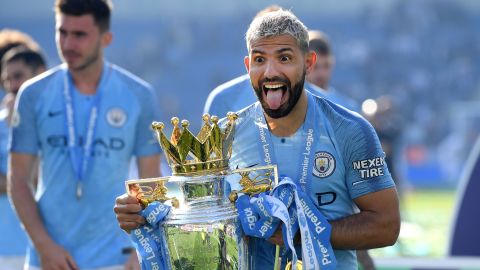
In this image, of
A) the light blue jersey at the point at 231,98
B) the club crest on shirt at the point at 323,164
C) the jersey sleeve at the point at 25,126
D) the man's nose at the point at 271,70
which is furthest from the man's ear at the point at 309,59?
the jersey sleeve at the point at 25,126

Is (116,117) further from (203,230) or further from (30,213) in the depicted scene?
(203,230)

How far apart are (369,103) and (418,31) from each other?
17.1 m

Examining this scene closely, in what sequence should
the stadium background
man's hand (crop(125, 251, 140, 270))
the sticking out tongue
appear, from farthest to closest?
the stadium background → man's hand (crop(125, 251, 140, 270)) → the sticking out tongue

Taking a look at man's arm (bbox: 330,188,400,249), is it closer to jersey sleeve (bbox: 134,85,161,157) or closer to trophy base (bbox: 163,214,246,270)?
trophy base (bbox: 163,214,246,270)

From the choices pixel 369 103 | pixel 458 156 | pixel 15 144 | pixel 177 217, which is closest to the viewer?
pixel 177 217

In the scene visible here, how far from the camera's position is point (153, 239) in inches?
114

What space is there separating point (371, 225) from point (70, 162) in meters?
2.07

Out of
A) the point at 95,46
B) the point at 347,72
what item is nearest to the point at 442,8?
the point at 347,72

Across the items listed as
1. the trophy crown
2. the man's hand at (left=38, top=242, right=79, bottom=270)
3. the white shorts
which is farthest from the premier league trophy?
the white shorts

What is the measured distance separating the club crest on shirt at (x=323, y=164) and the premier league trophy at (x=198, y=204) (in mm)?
158

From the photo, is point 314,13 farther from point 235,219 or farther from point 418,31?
point 235,219

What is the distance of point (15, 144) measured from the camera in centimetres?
454

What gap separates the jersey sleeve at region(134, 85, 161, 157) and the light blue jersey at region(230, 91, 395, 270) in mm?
1664

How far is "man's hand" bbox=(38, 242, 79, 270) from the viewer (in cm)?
439
